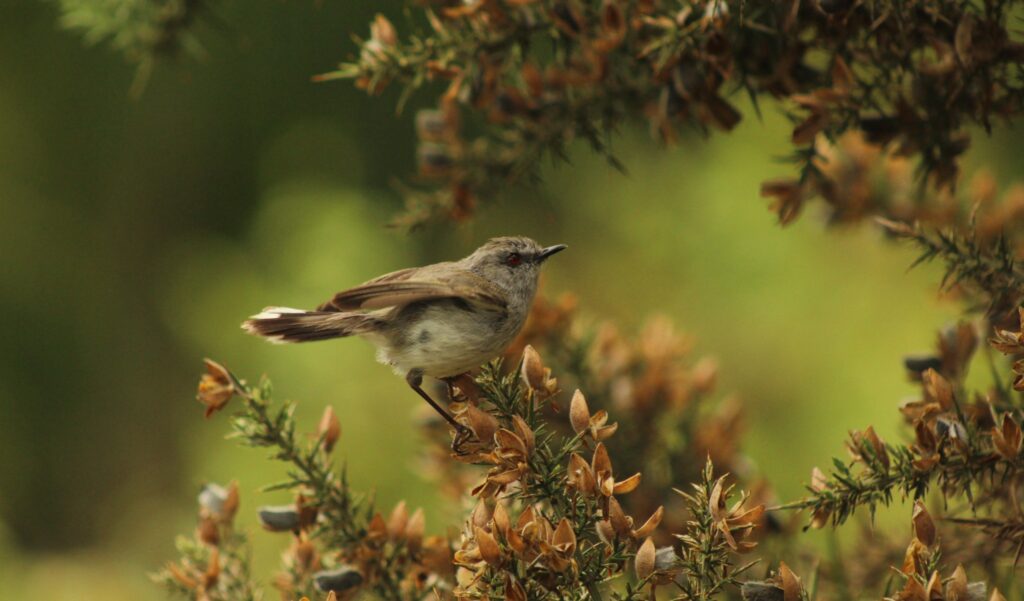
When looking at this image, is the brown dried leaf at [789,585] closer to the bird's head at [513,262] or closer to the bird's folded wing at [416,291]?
the bird's folded wing at [416,291]

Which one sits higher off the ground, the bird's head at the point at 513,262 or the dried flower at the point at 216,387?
the bird's head at the point at 513,262

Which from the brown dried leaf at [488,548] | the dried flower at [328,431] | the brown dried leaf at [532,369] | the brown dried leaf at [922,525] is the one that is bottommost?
the brown dried leaf at [488,548]

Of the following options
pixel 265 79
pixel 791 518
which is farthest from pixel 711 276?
pixel 265 79

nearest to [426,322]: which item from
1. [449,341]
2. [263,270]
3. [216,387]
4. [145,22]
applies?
[449,341]

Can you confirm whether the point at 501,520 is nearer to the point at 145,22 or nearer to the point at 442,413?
the point at 442,413

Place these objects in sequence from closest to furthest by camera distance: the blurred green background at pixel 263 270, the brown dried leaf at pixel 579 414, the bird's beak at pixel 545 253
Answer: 1. the brown dried leaf at pixel 579 414
2. the bird's beak at pixel 545 253
3. the blurred green background at pixel 263 270

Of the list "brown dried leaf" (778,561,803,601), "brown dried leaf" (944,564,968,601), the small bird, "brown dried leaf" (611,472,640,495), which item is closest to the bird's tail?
the small bird

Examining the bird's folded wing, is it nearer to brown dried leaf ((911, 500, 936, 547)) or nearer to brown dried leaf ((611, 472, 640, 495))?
brown dried leaf ((611, 472, 640, 495))

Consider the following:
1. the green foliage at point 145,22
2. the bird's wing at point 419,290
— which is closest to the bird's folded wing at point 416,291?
the bird's wing at point 419,290
